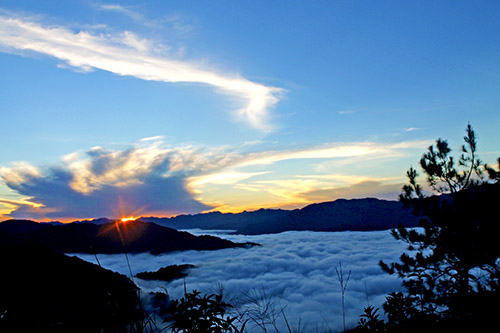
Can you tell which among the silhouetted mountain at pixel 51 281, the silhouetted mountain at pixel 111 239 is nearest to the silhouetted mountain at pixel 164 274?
the silhouetted mountain at pixel 111 239

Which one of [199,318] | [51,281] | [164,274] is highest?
[199,318]

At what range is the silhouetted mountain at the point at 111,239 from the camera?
70.6 meters

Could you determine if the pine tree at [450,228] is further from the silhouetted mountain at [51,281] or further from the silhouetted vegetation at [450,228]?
the silhouetted mountain at [51,281]

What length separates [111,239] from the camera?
80.6m

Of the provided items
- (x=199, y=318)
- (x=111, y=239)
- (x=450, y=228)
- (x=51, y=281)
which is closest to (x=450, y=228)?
(x=450, y=228)

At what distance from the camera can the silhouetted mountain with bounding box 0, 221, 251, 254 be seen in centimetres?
7062

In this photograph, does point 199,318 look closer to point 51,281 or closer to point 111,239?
point 51,281

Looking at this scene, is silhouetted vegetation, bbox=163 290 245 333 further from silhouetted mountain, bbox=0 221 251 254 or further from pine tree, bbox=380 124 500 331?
silhouetted mountain, bbox=0 221 251 254

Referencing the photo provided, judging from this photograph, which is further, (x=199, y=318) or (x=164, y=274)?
(x=164, y=274)

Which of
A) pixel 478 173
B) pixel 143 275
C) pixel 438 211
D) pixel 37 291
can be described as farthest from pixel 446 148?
pixel 143 275

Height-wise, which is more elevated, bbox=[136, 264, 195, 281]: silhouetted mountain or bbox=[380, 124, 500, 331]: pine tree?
bbox=[380, 124, 500, 331]: pine tree

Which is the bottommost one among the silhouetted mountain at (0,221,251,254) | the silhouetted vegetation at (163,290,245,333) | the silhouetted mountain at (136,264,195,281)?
the silhouetted mountain at (136,264,195,281)

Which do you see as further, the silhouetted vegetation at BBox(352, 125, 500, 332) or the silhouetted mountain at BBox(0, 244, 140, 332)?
the silhouetted mountain at BBox(0, 244, 140, 332)

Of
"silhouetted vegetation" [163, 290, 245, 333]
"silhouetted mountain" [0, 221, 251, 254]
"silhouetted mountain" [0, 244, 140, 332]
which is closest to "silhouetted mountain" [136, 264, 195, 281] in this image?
"silhouetted mountain" [0, 221, 251, 254]
